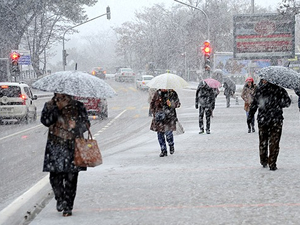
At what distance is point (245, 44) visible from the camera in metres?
38.4

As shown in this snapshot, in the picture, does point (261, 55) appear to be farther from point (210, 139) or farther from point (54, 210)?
point (54, 210)

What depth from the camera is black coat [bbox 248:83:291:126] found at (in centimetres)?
963

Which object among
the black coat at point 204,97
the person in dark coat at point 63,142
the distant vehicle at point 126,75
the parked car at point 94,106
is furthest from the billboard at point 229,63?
the person in dark coat at point 63,142

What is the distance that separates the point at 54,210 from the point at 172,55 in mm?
81578

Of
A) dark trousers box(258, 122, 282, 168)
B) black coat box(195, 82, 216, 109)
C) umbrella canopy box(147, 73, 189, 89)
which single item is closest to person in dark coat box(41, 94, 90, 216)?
dark trousers box(258, 122, 282, 168)

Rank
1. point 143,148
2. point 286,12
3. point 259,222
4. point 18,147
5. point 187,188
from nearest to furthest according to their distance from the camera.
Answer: point 259,222 → point 187,188 → point 143,148 → point 18,147 → point 286,12

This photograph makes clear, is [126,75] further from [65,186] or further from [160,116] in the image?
[65,186]

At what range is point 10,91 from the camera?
23.5 metres

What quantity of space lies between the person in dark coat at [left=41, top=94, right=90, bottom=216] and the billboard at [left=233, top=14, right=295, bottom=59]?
31592 millimetres

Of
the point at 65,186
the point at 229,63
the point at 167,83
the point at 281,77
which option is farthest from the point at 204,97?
the point at 229,63

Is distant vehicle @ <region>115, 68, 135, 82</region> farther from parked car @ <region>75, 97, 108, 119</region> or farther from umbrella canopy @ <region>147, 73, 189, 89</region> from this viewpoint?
umbrella canopy @ <region>147, 73, 189, 89</region>

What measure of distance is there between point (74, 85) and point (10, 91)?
1728 cm

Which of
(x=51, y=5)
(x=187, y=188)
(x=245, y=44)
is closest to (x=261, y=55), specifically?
(x=245, y=44)

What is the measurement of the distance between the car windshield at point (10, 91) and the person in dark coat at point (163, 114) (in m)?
12.4
